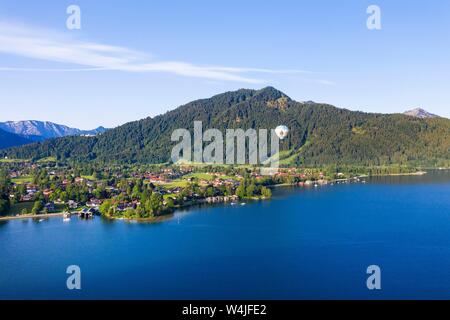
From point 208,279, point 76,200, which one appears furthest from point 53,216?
point 208,279

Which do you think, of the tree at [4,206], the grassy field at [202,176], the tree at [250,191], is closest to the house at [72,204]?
the tree at [4,206]

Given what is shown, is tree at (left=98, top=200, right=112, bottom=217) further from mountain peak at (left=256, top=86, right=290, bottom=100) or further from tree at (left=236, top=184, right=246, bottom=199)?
mountain peak at (left=256, top=86, right=290, bottom=100)

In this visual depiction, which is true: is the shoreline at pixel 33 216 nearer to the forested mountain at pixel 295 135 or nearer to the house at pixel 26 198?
the house at pixel 26 198

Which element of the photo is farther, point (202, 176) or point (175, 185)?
point (202, 176)

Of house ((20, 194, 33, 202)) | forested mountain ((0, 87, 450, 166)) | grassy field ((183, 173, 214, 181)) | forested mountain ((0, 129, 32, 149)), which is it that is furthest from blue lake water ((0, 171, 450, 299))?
forested mountain ((0, 129, 32, 149))

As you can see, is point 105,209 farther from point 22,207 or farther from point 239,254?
point 239,254

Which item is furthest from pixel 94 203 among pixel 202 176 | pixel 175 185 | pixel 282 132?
pixel 282 132
